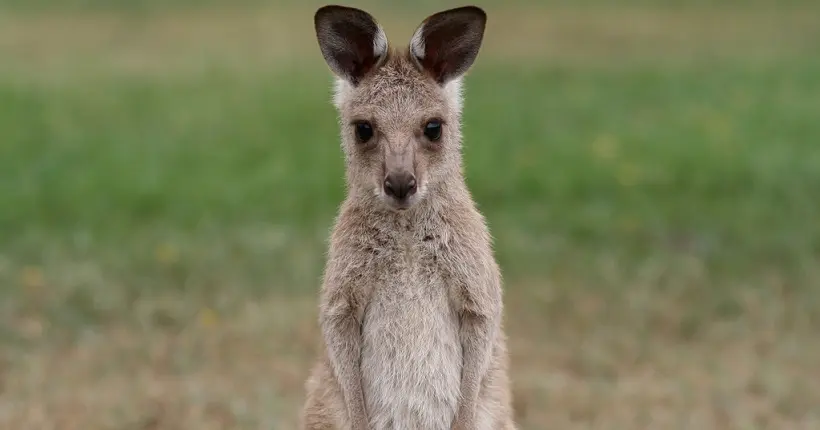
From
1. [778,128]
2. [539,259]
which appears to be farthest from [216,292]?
[778,128]

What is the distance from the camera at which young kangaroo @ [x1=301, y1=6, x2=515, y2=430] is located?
403cm

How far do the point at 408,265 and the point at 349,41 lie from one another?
2.74ft

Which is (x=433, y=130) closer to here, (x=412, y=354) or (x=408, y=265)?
(x=408, y=265)

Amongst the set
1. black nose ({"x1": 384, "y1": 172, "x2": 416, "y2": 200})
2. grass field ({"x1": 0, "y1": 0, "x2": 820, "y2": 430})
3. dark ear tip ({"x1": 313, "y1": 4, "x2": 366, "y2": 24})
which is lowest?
grass field ({"x1": 0, "y1": 0, "x2": 820, "y2": 430})

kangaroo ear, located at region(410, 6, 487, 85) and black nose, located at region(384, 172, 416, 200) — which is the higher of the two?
kangaroo ear, located at region(410, 6, 487, 85)

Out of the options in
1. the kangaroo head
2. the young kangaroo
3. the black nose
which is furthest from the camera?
the young kangaroo

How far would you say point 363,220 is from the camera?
4152 millimetres

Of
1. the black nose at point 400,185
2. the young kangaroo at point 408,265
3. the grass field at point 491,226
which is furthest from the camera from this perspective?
the grass field at point 491,226

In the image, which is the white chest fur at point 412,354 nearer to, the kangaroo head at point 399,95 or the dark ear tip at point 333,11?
the kangaroo head at point 399,95

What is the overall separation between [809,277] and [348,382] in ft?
→ 16.5

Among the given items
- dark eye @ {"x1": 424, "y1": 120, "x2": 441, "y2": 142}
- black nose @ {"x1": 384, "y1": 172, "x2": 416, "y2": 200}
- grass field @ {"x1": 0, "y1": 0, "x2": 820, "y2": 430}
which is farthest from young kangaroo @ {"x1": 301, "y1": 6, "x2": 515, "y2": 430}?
grass field @ {"x1": 0, "y1": 0, "x2": 820, "y2": 430}

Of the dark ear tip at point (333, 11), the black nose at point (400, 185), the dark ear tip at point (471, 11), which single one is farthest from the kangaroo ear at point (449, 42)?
the black nose at point (400, 185)

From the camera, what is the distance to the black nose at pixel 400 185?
379 centimetres

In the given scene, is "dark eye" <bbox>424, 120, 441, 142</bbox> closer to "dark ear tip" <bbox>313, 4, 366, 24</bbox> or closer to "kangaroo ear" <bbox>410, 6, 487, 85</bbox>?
"kangaroo ear" <bbox>410, 6, 487, 85</bbox>
